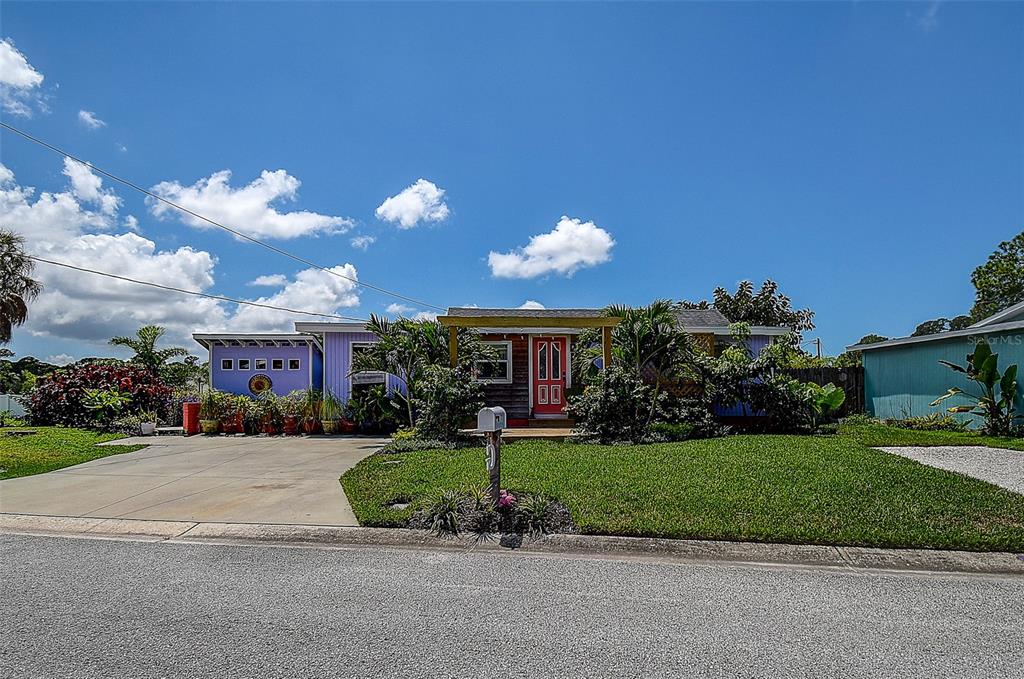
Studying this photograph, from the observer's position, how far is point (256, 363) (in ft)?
68.2

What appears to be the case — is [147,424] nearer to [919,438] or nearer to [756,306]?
[919,438]

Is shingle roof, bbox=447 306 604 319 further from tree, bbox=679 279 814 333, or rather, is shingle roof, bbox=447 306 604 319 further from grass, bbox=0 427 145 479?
tree, bbox=679 279 814 333

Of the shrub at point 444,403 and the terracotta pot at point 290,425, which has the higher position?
the shrub at point 444,403

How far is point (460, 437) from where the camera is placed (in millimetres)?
11953

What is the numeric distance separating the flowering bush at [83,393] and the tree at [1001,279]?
4124 cm

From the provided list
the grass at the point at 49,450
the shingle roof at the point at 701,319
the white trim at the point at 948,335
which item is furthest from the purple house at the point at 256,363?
the white trim at the point at 948,335

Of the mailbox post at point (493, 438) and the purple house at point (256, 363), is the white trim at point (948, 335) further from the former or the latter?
the purple house at point (256, 363)

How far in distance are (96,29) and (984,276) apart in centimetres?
4224

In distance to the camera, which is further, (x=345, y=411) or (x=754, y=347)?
(x=754, y=347)

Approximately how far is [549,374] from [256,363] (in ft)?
35.3

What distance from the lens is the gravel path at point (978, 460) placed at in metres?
7.27

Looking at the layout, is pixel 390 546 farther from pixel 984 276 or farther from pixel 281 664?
pixel 984 276

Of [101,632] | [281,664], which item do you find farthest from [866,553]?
[101,632]

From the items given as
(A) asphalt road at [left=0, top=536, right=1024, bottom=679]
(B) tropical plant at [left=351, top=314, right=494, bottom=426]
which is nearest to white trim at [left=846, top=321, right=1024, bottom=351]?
(A) asphalt road at [left=0, top=536, right=1024, bottom=679]
